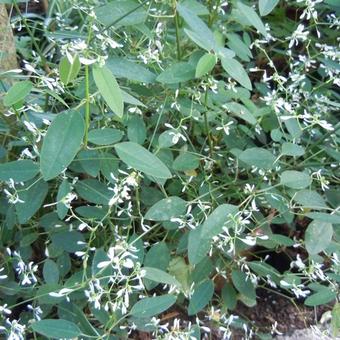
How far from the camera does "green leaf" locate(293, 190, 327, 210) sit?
118cm

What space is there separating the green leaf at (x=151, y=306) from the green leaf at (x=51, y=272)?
0.21m

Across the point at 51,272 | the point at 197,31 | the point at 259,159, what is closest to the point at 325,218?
the point at 259,159

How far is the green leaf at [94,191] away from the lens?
3.76 ft

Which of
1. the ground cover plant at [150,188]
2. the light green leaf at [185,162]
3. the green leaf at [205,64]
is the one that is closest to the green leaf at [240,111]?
the ground cover plant at [150,188]

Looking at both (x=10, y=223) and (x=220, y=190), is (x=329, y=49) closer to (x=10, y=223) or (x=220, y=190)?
(x=220, y=190)

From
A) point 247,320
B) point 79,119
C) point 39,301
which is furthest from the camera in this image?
point 247,320

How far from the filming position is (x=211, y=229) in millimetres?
1051

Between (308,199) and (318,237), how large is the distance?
0.25 feet

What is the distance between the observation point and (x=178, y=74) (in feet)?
3.78

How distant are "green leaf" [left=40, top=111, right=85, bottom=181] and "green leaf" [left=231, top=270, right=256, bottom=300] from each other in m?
0.52

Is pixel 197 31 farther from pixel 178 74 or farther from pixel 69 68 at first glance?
pixel 69 68

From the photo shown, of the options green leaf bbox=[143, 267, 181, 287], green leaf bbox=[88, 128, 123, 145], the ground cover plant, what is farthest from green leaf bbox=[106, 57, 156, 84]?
Result: green leaf bbox=[143, 267, 181, 287]

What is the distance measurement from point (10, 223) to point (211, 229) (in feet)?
1.28

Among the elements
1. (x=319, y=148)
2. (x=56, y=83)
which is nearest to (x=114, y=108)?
(x=56, y=83)
